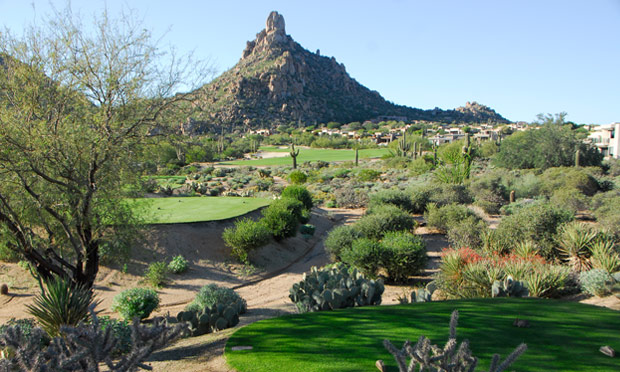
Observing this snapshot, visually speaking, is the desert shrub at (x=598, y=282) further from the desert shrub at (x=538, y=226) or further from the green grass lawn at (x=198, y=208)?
the green grass lawn at (x=198, y=208)

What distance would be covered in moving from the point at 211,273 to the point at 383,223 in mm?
6655

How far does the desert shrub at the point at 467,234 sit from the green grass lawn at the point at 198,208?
28.2 feet

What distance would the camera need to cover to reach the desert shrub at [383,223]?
17.3 metres

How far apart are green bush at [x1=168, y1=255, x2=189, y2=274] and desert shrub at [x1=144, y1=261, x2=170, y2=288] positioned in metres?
0.20

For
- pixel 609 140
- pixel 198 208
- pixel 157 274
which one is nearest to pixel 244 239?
pixel 157 274

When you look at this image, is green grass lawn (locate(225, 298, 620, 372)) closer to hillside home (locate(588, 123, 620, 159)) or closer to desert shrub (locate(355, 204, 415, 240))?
desert shrub (locate(355, 204, 415, 240))

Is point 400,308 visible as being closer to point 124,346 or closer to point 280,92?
point 124,346

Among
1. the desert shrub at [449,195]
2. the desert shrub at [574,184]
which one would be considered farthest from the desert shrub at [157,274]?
the desert shrub at [574,184]

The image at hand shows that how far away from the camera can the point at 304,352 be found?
6.13 metres

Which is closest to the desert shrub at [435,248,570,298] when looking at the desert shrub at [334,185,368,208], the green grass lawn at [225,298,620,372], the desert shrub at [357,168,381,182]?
the green grass lawn at [225,298,620,372]

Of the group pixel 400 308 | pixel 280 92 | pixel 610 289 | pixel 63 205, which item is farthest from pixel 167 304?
pixel 280 92

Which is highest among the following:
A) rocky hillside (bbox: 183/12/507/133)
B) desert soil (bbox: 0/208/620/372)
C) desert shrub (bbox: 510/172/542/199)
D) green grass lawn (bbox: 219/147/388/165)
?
rocky hillside (bbox: 183/12/507/133)

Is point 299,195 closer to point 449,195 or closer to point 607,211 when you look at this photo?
point 449,195

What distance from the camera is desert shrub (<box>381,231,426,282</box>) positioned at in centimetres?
1375
